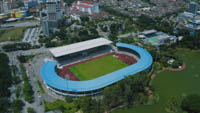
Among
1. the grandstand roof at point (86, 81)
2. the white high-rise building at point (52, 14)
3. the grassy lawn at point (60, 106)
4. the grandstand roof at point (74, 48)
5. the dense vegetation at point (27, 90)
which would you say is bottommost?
the grassy lawn at point (60, 106)

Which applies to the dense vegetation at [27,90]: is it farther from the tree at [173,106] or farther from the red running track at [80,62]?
the tree at [173,106]

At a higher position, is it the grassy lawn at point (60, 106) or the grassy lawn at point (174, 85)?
the grassy lawn at point (174, 85)

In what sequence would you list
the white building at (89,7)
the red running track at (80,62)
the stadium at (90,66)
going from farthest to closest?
the white building at (89,7)
the red running track at (80,62)
the stadium at (90,66)

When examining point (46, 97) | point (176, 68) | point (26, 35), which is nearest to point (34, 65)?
point (46, 97)

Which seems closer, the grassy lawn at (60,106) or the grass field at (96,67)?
the grassy lawn at (60,106)

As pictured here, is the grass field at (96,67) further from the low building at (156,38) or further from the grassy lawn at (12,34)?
the grassy lawn at (12,34)

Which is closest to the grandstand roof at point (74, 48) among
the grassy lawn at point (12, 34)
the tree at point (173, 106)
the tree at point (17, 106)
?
the tree at point (17, 106)

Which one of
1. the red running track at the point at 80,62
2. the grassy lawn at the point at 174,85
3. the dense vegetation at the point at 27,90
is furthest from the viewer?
the red running track at the point at 80,62
